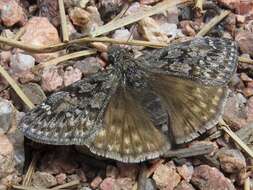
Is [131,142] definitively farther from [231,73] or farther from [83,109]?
[231,73]

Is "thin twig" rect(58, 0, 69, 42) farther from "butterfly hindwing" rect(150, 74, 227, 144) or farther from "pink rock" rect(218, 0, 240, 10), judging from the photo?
"pink rock" rect(218, 0, 240, 10)

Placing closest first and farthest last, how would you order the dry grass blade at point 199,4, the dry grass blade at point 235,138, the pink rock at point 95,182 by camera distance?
the pink rock at point 95,182 → the dry grass blade at point 235,138 → the dry grass blade at point 199,4

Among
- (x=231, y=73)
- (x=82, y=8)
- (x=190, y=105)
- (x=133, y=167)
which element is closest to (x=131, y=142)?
(x=133, y=167)

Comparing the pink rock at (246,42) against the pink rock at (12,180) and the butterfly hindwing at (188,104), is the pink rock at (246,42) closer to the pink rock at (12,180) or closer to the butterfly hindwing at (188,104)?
the butterfly hindwing at (188,104)

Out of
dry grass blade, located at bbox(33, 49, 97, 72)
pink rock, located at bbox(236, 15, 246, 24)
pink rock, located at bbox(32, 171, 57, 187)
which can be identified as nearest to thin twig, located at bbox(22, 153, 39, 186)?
pink rock, located at bbox(32, 171, 57, 187)

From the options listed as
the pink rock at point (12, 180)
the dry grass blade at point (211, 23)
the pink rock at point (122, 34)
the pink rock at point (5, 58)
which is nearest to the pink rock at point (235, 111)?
the dry grass blade at point (211, 23)
